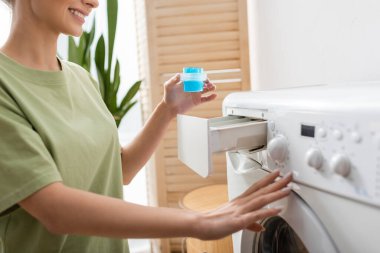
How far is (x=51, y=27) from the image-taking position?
716 mm

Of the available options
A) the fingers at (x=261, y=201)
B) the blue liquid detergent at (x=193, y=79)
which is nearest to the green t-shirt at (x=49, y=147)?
the blue liquid detergent at (x=193, y=79)

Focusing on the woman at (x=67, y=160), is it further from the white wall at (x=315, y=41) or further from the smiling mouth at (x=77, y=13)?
the white wall at (x=315, y=41)

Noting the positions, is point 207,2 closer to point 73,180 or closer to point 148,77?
point 148,77

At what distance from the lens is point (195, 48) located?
169 centimetres

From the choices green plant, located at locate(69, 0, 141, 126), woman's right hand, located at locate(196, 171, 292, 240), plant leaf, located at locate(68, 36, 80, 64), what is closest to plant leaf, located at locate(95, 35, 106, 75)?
green plant, located at locate(69, 0, 141, 126)

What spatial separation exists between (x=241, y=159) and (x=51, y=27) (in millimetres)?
550

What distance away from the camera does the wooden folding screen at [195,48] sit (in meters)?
1.65

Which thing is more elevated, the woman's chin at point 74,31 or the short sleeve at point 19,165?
the woman's chin at point 74,31

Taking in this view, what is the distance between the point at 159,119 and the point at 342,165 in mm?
601

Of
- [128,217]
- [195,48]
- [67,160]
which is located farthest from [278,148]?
[195,48]

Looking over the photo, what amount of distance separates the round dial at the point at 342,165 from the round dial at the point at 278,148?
0.39ft

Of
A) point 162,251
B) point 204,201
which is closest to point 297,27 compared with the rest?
point 204,201

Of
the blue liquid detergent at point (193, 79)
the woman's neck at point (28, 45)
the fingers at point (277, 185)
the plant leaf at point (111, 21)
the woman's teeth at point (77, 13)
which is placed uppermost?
the plant leaf at point (111, 21)

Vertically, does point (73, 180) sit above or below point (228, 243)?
above
